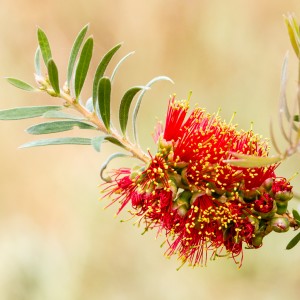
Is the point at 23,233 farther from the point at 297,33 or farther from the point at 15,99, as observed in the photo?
the point at 297,33

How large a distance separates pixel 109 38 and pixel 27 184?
0.90 meters

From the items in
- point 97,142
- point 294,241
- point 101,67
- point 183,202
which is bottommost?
point 294,241

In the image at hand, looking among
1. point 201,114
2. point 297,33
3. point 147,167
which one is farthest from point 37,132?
point 297,33

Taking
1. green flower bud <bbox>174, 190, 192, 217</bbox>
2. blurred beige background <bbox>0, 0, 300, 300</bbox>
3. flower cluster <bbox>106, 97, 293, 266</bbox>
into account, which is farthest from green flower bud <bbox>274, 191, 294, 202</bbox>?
blurred beige background <bbox>0, 0, 300, 300</bbox>

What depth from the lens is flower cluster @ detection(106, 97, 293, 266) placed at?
3.71 ft

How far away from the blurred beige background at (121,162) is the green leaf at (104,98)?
5.85 ft

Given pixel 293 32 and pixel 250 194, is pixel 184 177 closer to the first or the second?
pixel 250 194

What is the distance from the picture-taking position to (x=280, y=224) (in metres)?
1.11

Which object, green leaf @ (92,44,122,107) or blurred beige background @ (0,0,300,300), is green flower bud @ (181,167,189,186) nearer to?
green leaf @ (92,44,122,107)

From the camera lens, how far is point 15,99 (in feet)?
12.3

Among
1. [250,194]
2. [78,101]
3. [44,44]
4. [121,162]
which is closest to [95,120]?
[78,101]

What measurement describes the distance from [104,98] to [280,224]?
342 mm

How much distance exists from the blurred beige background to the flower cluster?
66.5 inches

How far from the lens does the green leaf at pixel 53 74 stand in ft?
3.57
